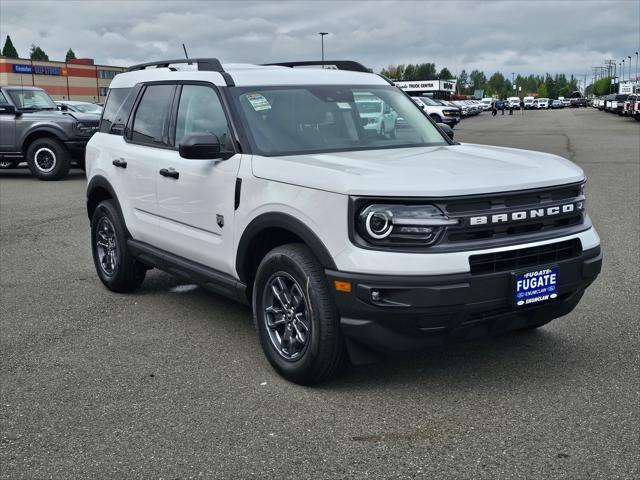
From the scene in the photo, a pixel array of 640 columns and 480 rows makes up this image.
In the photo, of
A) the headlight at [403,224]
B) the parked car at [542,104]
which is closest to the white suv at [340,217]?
the headlight at [403,224]

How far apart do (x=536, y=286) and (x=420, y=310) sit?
0.70 metres

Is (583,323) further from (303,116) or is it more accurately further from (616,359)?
(303,116)

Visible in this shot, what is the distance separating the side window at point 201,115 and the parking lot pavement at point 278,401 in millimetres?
1396

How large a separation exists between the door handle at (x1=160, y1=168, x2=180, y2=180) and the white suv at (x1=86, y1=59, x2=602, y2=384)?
0.09 ft

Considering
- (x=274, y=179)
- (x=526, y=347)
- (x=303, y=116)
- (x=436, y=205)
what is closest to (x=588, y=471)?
(x=436, y=205)

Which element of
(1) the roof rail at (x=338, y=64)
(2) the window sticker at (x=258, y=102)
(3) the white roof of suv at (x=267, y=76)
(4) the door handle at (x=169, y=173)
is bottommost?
(4) the door handle at (x=169, y=173)

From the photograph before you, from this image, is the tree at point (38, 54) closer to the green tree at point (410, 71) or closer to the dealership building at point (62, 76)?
the dealership building at point (62, 76)

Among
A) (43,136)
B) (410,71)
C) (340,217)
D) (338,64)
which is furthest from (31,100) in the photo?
(410,71)

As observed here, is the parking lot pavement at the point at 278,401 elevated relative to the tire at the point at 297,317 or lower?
lower

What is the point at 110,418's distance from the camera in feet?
13.2

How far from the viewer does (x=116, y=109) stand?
649cm

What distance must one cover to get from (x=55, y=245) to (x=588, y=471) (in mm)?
7009

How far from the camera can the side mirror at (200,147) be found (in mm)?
4676

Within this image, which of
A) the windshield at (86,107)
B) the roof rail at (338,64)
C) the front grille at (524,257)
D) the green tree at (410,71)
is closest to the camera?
the front grille at (524,257)
